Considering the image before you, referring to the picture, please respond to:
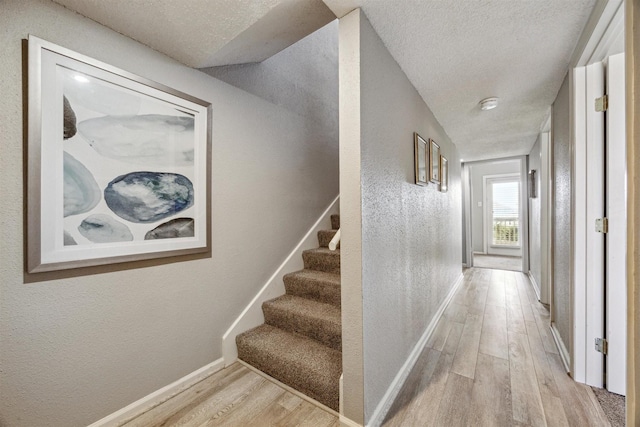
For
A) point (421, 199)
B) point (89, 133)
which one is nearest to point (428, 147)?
point (421, 199)

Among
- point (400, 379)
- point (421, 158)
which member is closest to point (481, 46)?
point (421, 158)

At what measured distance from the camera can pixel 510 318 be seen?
262cm

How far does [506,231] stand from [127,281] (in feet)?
25.4

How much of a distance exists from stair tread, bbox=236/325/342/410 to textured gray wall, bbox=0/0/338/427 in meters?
0.23

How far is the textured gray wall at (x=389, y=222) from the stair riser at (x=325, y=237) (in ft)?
2.88

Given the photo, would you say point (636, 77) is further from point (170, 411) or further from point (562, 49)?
point (170, 411)

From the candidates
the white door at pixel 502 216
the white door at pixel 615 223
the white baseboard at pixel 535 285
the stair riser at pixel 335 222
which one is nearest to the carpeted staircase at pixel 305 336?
the stair riser at pixel 335 222

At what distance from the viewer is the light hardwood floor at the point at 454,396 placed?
133cm

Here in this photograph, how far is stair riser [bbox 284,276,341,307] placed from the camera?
1.95 m

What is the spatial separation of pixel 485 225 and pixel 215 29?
7.38 m

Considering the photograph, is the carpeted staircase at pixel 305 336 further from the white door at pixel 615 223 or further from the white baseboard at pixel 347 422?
the white door at pixel 615 223

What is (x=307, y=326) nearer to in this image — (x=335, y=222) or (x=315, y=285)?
(x=315, y=285)

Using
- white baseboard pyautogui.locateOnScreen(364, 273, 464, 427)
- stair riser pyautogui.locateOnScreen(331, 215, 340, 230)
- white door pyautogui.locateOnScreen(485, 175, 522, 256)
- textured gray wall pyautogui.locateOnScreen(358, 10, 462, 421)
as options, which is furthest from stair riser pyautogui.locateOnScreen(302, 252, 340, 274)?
white door pyautogui.locateOnScreen(485, 175, 522, 256)

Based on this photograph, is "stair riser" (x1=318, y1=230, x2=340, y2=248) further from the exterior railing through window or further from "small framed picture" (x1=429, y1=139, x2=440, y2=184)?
the exterior railing through window
